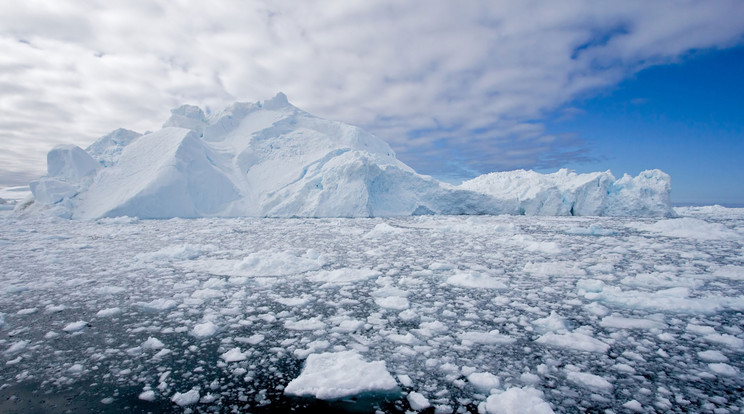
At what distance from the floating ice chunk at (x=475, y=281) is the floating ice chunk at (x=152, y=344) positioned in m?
3.22

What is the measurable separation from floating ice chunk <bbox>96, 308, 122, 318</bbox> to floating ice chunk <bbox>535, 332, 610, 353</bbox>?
3.89m

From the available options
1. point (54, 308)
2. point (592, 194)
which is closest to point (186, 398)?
point (54, 308)

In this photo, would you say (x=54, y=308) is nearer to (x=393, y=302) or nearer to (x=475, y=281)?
(x=393, y=302)

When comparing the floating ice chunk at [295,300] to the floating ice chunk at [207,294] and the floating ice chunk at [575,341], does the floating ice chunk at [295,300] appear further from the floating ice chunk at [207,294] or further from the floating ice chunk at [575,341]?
the floating ice chunk at [575,341]

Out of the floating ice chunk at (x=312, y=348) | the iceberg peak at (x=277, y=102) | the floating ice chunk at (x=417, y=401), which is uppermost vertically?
the iceberg peak at (x=277, y=102)

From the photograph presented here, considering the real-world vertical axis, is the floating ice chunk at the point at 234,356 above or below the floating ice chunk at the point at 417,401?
below

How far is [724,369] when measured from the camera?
7.54ft

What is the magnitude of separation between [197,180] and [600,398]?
2071cm

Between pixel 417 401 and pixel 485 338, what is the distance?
3.46ft

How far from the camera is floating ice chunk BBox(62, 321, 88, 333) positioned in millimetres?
3041

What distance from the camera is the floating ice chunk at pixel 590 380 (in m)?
2.12

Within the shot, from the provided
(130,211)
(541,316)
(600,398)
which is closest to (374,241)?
(541,316)

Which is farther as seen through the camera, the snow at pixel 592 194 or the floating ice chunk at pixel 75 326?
the snow at pixel 592 194

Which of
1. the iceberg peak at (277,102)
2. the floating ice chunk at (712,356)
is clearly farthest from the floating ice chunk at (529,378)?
the iceberg peak at (277,102)
